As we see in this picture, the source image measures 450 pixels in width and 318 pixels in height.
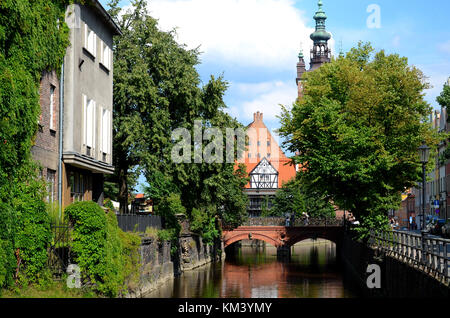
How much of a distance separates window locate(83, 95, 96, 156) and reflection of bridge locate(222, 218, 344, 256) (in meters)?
48.0

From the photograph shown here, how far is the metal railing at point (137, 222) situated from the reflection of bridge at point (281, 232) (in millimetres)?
36735

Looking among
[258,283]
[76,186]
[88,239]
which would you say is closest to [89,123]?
[76,186]

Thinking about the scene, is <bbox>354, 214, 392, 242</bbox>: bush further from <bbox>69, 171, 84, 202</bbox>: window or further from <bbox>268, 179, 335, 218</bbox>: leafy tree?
<bbox>268, 179, 335, 218</bbox>: leafy tree

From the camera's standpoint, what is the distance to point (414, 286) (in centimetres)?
2225

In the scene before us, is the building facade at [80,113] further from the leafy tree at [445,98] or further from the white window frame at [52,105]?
the leafy tree at [445,98]

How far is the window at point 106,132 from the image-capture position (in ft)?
104

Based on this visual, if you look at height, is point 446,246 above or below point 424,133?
below

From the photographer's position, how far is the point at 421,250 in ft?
74.4

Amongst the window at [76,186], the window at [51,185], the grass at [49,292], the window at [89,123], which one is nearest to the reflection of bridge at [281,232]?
the window at [89,123]
